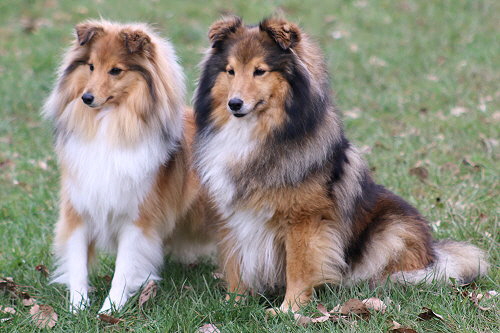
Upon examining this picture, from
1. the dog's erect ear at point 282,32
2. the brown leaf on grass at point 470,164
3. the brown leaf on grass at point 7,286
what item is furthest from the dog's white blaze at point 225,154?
the brown leaf on grass at point 470,164

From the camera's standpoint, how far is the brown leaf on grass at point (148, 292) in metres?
4.12

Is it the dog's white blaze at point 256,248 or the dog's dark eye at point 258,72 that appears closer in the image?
the dog's dark eye at point 258,72

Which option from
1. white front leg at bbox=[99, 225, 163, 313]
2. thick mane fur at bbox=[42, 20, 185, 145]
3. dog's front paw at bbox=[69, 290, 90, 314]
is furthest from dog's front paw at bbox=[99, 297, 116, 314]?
thick mane fur at bbox=[42, 20, 185, 145]

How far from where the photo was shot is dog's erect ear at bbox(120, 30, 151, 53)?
13.4 ft

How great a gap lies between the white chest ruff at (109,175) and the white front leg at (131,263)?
12 cm

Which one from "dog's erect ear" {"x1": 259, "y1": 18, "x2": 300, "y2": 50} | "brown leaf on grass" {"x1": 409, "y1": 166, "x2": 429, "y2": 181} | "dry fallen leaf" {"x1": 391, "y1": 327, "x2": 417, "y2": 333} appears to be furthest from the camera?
"brown leaf on grass" {"x1": 409, "y1": 166, "x2": 429, "y2": 181}

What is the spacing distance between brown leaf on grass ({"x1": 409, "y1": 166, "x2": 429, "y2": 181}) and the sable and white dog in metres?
2.60

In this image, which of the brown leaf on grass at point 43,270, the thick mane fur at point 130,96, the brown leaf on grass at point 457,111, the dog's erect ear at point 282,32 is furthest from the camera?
the brown leaf on grass at point 457,111

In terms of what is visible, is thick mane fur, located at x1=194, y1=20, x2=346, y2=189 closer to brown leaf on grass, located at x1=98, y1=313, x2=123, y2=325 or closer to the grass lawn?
the grass lawn

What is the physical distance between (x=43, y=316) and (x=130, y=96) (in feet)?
4.76

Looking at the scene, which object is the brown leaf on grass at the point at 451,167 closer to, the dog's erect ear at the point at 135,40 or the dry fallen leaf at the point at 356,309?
the dry fallen leaf at the point at 356,309

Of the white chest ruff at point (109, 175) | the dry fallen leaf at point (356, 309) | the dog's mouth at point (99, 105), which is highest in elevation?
the dog's mouth at point (99, 105)

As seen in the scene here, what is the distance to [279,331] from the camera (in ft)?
11.8

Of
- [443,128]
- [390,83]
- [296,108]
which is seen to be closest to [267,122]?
[296,108]
